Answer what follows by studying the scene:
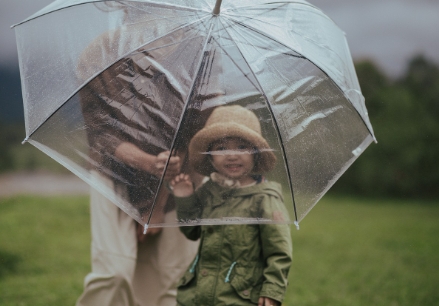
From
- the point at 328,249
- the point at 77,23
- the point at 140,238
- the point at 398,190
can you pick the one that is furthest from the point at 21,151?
the point at 77,23

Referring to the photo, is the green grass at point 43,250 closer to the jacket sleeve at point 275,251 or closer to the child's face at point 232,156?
the jacket sleeve at point 275,251

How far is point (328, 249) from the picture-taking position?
7273 mm

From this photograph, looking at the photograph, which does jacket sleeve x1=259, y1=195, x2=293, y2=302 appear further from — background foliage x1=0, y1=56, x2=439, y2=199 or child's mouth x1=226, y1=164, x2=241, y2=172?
background foliage x1=0, y1=56, x2=439, y2=199

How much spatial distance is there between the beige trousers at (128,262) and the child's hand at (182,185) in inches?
33.8

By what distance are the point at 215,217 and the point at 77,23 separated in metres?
1.00

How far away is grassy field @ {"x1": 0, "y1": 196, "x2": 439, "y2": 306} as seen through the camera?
16.7 ft

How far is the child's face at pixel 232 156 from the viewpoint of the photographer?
2.55m

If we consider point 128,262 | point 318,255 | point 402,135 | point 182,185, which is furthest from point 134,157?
point 402,135

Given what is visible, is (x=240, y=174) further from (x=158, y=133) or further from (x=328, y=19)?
(x=328, y=19)

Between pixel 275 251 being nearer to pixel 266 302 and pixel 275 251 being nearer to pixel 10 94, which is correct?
pixel 266 302

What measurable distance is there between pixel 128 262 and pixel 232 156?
3.49ft

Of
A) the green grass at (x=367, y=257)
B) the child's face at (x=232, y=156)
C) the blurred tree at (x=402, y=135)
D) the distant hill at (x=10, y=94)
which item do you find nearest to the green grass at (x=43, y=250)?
the distant hill at (x=10, y=94)

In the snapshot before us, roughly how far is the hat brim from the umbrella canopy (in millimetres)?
27

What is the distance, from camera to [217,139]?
99.9 inches
